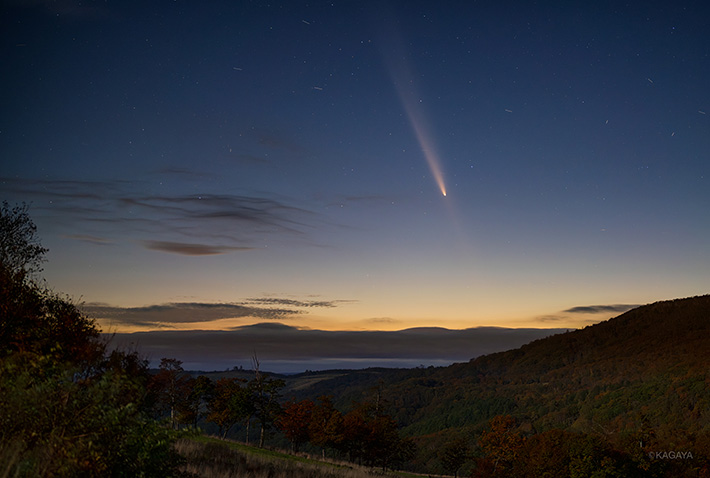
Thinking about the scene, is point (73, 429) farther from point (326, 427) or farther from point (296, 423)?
point (296, 423)

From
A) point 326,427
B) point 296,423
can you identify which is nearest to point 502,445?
point 326,427

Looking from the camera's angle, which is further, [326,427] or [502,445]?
[502,445]

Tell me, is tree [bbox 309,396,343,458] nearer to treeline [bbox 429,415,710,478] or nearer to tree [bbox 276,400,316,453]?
tree [bbox 276,400,316,453]

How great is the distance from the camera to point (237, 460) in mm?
25297

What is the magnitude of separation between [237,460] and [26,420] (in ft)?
58.2

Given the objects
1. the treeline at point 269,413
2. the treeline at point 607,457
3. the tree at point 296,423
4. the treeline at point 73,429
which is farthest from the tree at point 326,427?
the treeline at point 73,429

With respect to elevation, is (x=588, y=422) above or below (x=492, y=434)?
below

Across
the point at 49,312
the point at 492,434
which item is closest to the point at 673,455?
the point at 492,434

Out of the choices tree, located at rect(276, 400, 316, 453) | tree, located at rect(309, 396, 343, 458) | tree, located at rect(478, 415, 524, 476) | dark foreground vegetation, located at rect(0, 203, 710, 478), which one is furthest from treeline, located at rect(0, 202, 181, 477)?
tree, located at rect(478, 415, 524, 476)

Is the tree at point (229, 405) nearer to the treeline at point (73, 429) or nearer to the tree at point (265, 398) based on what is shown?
the tree at point (265, 398)

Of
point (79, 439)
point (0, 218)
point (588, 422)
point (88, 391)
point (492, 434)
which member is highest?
point (0, 218)

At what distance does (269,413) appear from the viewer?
7394cm

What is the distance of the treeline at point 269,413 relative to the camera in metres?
73.0

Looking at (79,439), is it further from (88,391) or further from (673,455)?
(673,455)
